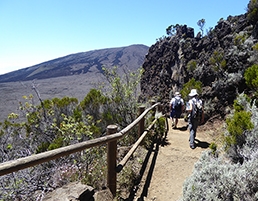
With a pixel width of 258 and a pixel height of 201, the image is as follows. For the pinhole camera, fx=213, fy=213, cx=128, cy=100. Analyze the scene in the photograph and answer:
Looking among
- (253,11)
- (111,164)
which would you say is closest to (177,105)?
(111,164)

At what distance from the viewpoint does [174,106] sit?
7.96 m

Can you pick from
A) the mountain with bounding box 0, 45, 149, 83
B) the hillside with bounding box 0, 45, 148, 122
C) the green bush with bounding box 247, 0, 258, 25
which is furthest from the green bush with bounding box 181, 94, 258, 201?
the mountain with bounding box 0, 45, 149, 83

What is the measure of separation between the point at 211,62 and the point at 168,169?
9.46 meters

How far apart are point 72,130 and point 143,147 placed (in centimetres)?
191

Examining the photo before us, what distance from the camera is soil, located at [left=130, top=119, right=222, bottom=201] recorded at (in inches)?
141

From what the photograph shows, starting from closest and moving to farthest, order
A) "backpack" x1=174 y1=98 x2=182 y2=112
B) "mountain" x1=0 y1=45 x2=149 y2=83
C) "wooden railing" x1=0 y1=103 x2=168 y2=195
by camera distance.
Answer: "wooden railing" x1=0 y1=103 x2=168 y2=195, "backpack" x1=174 y1=98 x2=182 y2=112, "mountain" x1=0 y1=45 x2=149 y2=83

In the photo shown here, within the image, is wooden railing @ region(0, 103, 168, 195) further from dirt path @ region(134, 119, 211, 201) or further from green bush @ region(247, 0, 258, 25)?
green bush @ region(247, 0, 258, 25)

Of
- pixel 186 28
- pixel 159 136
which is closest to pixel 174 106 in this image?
pixel 159 136

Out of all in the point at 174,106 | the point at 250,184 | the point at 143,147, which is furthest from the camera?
the point at 174,106

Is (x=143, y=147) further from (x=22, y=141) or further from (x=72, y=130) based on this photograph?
(x=22, y=141)

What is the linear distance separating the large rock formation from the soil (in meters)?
2.93

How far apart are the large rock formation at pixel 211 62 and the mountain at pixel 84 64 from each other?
31.1m

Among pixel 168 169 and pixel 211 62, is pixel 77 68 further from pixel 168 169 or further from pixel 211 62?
pixel 168 169

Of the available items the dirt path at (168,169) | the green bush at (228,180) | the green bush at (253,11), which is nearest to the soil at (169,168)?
the dirt path at (168,169)
